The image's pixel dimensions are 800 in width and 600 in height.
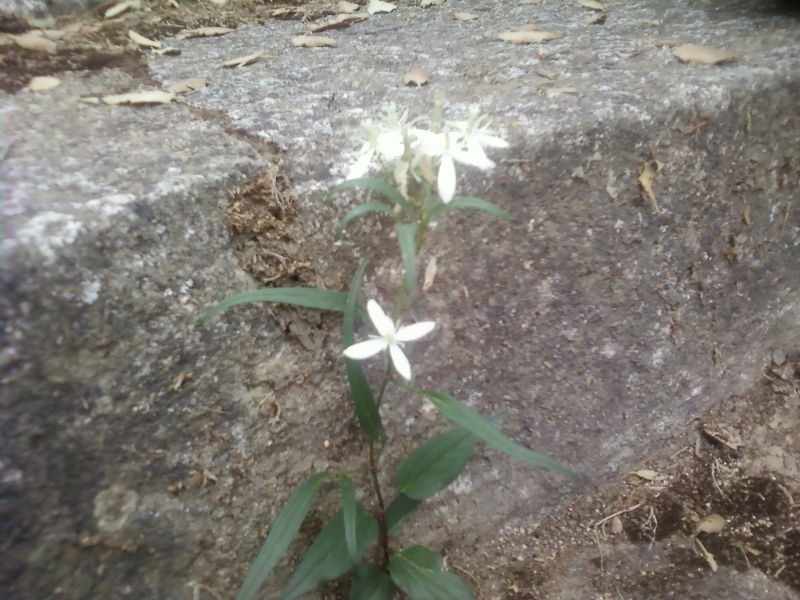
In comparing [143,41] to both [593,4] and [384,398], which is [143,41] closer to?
[384,398]

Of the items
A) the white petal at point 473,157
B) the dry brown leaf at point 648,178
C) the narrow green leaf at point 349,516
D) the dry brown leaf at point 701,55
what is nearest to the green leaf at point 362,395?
the narrow green leaf at point 349,516

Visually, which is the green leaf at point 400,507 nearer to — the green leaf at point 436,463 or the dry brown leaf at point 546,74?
the green leaf at point 436,463

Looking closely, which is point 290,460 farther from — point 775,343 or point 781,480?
point 775,343

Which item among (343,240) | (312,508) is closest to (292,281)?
(343,240)

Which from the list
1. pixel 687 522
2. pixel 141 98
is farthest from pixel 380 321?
pixel 687 522

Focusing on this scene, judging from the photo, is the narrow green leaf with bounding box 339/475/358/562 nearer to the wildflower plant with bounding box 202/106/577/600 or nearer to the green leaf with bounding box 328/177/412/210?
the wildflower plant with bounding box 202/106/577/600

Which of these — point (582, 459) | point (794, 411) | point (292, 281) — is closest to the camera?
point (292, 281)

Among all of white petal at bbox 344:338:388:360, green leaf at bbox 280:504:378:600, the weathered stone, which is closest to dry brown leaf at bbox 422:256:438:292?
white petal at bbox 344:338:388:360
